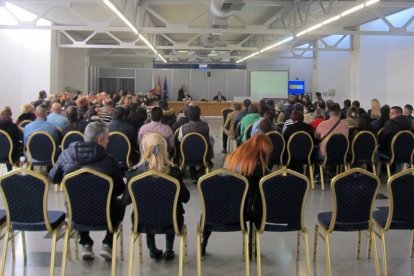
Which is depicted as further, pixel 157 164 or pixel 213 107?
pixel 213 107

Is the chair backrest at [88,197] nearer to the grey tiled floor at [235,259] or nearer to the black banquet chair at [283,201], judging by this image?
the grey tiled floor at [235,259]

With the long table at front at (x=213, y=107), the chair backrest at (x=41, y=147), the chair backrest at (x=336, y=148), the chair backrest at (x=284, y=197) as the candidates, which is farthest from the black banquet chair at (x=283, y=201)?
the long table at front at (x=213, y=107)

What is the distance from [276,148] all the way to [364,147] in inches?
51.0

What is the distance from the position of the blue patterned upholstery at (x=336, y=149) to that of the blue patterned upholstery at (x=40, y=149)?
3.90 meters

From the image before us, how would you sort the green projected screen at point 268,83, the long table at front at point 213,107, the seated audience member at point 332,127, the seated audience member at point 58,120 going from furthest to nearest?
the green projected screen at point 268,83
the long table at front at point 213,107
the seated audience member at point 58,120
the seated audience member at point 332,127

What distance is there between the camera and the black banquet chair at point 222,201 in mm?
3428

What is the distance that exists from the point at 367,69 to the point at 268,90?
1054 centimetres

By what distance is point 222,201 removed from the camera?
348 cm

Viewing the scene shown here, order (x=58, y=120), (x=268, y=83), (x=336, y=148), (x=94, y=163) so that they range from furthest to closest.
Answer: (x=268, y=83) → (x=58, y=120) → (x=336, y=148) → (x=94, y=163)

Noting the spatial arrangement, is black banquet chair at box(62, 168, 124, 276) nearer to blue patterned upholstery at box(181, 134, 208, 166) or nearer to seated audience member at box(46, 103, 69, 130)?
blue patterned upholstery at box(181, 134, 208, 166)

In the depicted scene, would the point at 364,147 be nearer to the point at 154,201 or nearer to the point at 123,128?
the point at 123,128

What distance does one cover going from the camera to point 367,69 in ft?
48.4

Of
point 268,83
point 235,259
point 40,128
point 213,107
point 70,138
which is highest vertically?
point 268,83

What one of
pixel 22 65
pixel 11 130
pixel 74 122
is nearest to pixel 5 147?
pixel 11 130
